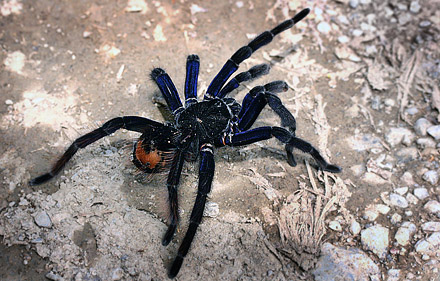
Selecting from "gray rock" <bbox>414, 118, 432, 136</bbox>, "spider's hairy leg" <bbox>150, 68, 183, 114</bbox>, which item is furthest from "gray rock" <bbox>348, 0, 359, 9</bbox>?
"spider's hairy leg" <bbox>150, 68, 183, 114</bbox>

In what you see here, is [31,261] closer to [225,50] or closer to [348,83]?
[225,50]

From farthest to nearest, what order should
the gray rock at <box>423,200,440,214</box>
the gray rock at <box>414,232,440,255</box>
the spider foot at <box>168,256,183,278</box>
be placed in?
1. the gray rock at <box>423,200,440,214</box>
2. the gray rock at <box>414,232,440,255</box>
3. the spider foot at <box>168,256,183,278</box>

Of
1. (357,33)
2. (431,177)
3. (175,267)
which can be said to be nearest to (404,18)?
(357,33)

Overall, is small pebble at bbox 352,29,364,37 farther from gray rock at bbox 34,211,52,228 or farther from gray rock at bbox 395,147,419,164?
gray rock at bbox 34,211,52,228

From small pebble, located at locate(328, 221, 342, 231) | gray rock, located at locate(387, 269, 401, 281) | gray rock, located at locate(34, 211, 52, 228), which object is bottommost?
gray rock, located at locate(387, 269, 401, 281)

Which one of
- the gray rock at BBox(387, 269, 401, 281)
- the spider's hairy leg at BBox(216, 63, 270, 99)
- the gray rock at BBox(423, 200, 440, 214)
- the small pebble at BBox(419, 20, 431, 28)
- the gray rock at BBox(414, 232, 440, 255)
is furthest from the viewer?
the small pebble at BBox(419, 20, 431, 28)

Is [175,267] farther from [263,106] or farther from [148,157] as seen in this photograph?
[263,106]

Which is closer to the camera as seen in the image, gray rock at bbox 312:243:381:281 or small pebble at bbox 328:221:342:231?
gray rock at bbox 312:243:381:281
